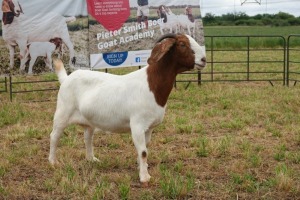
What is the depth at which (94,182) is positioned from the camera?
5363 mm

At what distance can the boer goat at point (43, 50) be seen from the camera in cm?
1022

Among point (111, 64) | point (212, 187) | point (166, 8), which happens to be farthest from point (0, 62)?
point (212, 187)

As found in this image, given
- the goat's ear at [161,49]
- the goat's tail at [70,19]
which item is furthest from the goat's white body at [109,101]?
the goat's tail at [70,19]

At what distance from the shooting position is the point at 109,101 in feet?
18.2

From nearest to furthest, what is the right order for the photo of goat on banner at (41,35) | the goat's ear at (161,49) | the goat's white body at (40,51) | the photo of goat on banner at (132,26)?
the goat's ear at (161,49)
the photo of goat on banner at (41,35)
the goat's white body at (40,51)
the photo of goat on banner at (132,26)

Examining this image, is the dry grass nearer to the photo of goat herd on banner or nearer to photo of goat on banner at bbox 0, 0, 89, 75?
photo of goat on banner at bbox 0, 0, 89, 75

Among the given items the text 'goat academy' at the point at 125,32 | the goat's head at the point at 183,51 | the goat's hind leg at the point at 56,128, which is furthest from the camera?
the text 'goat academy' at the point at 125,32

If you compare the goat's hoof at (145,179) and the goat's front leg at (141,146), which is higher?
the goat's front leg at (141,146)

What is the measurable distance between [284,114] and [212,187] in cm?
441

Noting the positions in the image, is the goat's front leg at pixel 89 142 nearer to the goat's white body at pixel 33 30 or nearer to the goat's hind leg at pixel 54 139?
the goat's hind leg at pixel 54 139

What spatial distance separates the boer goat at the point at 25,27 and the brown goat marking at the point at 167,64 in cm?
537

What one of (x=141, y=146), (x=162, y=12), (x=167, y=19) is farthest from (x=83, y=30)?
(x=141, y=146)

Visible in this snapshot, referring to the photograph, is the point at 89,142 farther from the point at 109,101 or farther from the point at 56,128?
the point at 109,101

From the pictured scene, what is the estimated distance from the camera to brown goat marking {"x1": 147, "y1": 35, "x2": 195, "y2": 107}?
534 cm
